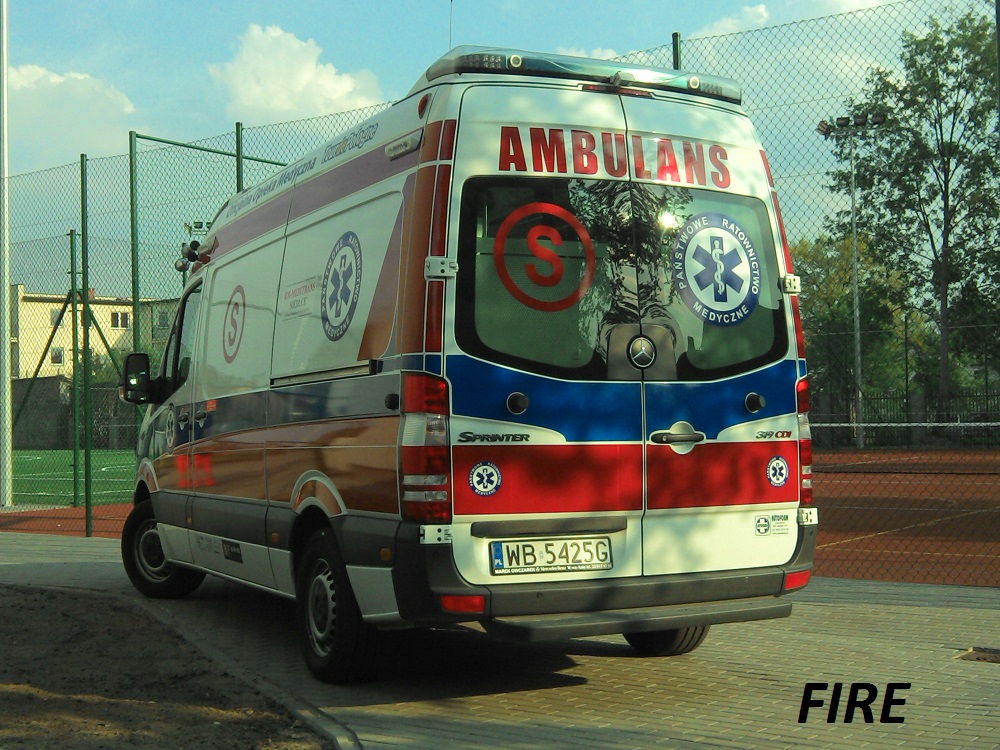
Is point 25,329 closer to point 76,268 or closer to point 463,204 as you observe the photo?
point 76,268

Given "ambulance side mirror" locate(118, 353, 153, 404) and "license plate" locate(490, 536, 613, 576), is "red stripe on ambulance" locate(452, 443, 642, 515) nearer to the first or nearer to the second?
"license plate" locate(490, 536, 613, 576)

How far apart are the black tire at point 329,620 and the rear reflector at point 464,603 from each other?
35.7 inches

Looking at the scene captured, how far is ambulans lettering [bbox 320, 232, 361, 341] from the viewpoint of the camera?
20.5 ft

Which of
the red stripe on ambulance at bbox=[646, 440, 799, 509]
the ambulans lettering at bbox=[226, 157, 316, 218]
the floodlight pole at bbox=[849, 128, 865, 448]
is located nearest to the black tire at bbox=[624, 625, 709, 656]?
the red stripe on ambulance at bbox=[646, 440, 799, 509]

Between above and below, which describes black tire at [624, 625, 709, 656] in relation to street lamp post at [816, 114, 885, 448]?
below

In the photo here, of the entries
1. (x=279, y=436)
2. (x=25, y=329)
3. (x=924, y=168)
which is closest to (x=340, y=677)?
(x=279, y=436)

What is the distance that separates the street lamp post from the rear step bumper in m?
5.47

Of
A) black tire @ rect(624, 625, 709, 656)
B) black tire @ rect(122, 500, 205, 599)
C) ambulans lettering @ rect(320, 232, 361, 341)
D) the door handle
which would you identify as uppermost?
ambulans lettering @ rect(320, 232, 361, 341)

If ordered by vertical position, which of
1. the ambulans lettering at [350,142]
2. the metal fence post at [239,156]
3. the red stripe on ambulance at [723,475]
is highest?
the metal fence post at [239,156]

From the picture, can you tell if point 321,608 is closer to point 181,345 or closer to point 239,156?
point 181,345

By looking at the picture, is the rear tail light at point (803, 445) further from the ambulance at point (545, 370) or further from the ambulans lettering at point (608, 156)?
the ambulans lettering at point (608, 156)

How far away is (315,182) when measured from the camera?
6.99 m

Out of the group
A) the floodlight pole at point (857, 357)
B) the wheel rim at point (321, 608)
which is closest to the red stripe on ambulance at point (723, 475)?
the wheel rim at point (321, 608)

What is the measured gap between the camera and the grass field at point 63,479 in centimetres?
2142
